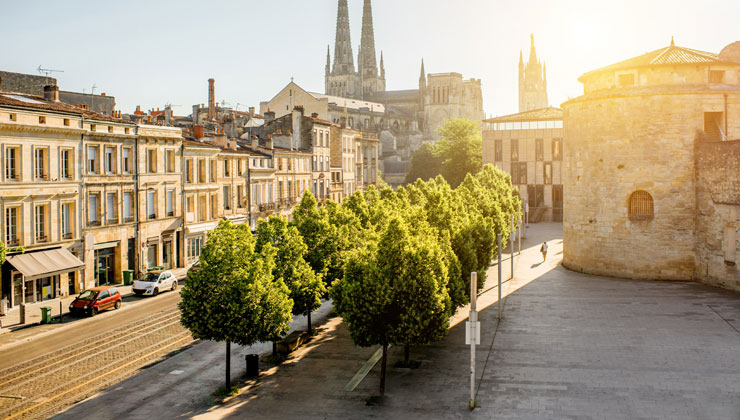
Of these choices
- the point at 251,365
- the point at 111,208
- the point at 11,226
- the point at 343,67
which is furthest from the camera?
the point at 343,67

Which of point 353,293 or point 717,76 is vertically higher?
point 717,76

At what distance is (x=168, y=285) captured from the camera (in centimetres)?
3662

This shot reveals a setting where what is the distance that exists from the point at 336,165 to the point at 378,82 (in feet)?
327

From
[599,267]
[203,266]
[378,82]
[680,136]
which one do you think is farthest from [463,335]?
[378,82]

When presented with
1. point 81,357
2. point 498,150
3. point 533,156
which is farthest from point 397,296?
point 498,150

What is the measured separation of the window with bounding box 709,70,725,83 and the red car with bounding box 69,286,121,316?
3402 centimetres

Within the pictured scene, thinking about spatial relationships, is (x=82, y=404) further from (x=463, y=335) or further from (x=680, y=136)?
(x=680, y=136)

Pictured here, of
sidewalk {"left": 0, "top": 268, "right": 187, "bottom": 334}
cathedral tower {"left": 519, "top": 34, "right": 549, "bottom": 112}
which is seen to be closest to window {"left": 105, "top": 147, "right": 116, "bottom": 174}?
sidewalk {"left": 0, "top": 268, "right": 187, "bottom": 334}

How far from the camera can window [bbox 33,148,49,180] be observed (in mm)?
33031

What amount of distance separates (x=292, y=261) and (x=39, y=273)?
16.1m

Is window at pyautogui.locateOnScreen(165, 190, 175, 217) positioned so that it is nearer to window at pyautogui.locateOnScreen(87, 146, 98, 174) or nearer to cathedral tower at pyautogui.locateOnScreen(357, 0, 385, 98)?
window at pyautogui.locateOnScreen(87, 146, 98, 174)

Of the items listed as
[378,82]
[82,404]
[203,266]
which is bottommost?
[82,404]

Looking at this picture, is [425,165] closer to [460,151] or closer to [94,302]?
[460,151]

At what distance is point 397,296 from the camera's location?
1888cm
